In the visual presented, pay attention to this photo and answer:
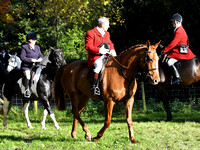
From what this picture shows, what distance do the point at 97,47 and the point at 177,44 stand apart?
3499 mm

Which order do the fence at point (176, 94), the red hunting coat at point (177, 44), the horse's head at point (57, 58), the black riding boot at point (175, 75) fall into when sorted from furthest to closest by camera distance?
the fence at point (176, 94)
the black riding boot at point (175, 75)
the red hunting coat at point (177, 44)
the horse's head at point (57, 58)

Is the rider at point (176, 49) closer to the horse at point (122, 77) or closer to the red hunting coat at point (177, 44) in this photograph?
the red hunting coat at point (177, 44)

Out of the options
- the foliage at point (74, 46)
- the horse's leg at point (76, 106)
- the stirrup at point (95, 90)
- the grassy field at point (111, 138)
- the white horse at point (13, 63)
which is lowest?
the grassy field at point (111, 138)

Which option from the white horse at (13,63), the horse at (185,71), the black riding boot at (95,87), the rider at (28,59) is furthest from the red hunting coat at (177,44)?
the white horse at (13,63)

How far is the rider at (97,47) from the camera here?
6438 mm

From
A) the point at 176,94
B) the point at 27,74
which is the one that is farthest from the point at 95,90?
the point at 176,94

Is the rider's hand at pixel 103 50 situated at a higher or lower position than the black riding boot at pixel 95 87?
higher

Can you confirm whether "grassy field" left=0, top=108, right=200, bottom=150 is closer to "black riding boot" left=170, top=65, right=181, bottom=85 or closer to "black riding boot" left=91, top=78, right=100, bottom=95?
"black riding boot" left=91, top=78, right=100, bottom=95

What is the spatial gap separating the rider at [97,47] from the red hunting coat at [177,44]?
9.15 ft

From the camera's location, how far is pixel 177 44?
30.0 feet

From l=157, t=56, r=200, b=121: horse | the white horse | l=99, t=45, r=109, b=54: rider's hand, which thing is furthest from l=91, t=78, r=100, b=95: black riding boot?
the white horse

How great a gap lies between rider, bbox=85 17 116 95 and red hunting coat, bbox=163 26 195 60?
9.15ft

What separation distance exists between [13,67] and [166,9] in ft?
24.6

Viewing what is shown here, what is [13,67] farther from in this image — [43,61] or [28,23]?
[28,23]
